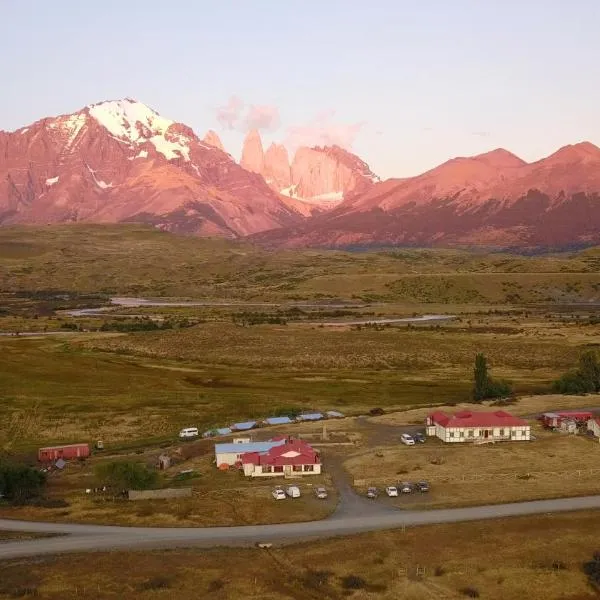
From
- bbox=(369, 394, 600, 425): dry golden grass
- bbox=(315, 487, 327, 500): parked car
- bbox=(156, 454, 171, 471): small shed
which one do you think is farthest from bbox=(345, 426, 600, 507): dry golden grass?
bbox=(156, 454, 171, 471): small shed

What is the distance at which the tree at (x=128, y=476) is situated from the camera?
54.2 m

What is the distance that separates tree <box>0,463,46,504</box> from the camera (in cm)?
5338

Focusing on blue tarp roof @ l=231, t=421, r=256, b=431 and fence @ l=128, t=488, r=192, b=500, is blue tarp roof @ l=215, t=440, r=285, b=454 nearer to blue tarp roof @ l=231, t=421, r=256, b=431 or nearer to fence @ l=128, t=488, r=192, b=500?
fence @ l=128, t=488, r=192, b=500

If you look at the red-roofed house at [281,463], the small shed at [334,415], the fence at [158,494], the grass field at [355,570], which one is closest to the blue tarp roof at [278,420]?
the small shed at [334,415]

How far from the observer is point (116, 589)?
127 feet

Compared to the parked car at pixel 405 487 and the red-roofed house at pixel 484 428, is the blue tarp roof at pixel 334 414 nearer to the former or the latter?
the red-roofed house at pixel 484 428

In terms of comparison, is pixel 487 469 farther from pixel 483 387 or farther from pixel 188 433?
pixel 188 433

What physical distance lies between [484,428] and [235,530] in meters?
28.4

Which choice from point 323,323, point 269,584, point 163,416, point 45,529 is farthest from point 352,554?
point 323,323

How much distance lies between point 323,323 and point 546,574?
118759 mm

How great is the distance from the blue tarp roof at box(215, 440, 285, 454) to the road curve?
14169 mm

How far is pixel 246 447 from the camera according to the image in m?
62.2

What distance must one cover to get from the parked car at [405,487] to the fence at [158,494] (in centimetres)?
1436

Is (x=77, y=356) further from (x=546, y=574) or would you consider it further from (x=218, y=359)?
(x=546, y=574)
